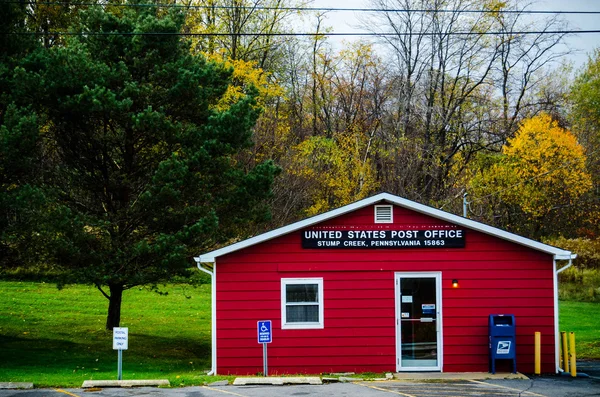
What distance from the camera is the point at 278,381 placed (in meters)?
16.0

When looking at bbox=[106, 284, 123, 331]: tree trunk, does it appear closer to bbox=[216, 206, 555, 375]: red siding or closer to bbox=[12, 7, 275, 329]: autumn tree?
bbox=[12, 7, 275, 329]: autumn tree

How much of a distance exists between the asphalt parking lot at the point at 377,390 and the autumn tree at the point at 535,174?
1094 inches

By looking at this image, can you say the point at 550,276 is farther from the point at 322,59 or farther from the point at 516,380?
the point at 322,59

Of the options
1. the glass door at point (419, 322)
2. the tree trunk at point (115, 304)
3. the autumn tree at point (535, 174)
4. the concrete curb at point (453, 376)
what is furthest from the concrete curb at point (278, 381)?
the autumn tree at point (535, 174)

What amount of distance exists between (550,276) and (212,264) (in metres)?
7.62

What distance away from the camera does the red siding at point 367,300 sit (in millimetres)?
18047

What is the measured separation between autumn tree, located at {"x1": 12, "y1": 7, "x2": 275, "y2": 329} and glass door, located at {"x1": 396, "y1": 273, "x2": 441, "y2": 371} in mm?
7136

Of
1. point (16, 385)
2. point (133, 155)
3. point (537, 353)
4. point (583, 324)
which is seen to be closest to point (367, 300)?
point (537, 353)

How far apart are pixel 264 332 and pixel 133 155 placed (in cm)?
1024

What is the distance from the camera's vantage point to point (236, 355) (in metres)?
18.1

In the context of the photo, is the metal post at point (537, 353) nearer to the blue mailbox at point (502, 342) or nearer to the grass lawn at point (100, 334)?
the blue mailbox at point (502, 342)

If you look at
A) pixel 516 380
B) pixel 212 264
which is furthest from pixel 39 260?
pixel 516 380

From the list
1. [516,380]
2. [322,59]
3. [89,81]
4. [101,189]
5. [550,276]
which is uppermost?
[322,59]

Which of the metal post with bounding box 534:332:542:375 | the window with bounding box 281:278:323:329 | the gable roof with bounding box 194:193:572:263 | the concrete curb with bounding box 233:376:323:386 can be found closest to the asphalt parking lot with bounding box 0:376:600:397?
the concrete curb with bounding box 233:376:323:386
